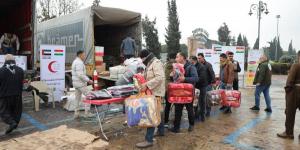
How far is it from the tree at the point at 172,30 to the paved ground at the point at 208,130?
114ft

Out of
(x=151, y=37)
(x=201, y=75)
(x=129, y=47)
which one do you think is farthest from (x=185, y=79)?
(x=151, y=37)

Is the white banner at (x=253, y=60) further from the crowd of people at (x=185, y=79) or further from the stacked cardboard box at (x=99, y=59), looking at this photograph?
the stacked cardboard box at (x=99, y=59)

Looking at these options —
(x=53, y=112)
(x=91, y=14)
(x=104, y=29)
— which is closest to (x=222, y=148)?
(x=53, y=112)

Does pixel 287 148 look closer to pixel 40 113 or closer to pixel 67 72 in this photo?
pixel 40 113

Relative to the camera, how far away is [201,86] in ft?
24.6

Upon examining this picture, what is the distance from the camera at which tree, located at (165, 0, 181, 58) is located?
43.4 metres

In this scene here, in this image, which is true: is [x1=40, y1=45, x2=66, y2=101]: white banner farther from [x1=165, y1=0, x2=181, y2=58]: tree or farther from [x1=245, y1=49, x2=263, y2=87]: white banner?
[x1=165, y1=0, x2=181, y2=58]: tree

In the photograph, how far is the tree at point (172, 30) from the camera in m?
43.4

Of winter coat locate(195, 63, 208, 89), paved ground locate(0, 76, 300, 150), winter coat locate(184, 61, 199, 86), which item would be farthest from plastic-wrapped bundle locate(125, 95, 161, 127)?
winter coat locate(195, 63, 208, 89)

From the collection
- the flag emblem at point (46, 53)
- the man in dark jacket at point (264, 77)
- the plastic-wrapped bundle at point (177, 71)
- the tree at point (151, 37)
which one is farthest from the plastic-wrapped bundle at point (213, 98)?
the tree at point (151, 37)

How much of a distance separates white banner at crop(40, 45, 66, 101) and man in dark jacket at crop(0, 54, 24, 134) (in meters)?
2.75

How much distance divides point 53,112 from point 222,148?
4.84 m

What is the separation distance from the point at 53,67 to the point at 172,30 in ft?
118

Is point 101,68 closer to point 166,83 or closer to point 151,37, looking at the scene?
point 166,83
